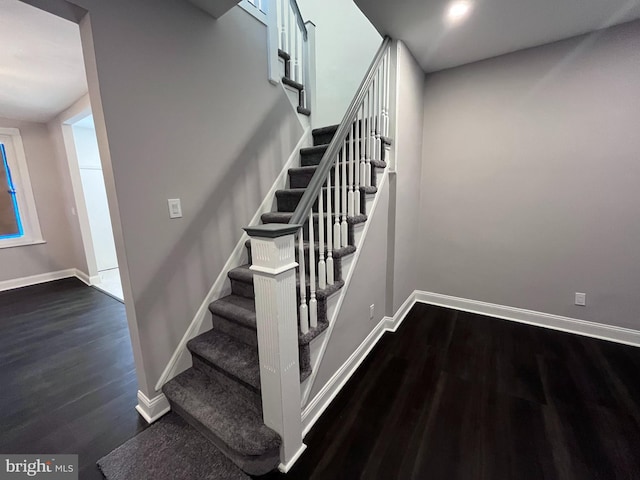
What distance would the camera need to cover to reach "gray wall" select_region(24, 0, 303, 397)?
53.4 inches

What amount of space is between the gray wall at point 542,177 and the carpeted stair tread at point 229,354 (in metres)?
2.33

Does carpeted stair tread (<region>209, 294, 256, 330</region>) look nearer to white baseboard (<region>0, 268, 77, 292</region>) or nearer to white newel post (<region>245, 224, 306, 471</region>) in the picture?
white newel post (<region>245, 224, 306, 471</region>)

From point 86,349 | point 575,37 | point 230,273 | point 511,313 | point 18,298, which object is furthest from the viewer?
point 18,298

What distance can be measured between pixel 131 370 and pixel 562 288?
12.4ft

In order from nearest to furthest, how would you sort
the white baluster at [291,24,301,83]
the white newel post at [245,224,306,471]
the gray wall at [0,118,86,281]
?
the white newel post at [245,224,306,471], the white baluster at [291,24,301,83], the gray wall at [0,118,86,281]

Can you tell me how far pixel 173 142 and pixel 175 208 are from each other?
1.34ft

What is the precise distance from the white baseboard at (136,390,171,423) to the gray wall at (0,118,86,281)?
367cm

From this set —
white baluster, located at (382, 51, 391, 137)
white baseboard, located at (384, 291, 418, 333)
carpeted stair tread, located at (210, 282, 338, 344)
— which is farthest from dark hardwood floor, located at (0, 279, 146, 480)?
white baluster, located at (382, 51, 391, 137)

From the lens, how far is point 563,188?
2303 millimetres

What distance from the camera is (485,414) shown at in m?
1.56

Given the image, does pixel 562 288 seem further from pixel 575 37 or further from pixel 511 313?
pixel 575 37

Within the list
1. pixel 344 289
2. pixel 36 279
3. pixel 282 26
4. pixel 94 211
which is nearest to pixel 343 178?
pixel 344 289

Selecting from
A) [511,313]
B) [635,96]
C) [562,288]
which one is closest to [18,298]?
[511,313]

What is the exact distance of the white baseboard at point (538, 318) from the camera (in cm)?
225
